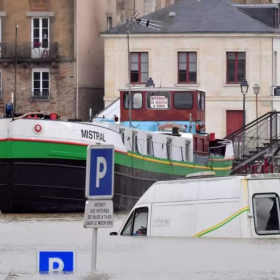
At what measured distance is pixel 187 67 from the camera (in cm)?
6925

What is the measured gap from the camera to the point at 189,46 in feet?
227

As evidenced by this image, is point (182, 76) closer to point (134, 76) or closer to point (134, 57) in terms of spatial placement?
point (134, 76)

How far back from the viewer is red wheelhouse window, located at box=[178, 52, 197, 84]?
69.0m

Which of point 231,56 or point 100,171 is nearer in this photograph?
point 100,171

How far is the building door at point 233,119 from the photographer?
6738cm

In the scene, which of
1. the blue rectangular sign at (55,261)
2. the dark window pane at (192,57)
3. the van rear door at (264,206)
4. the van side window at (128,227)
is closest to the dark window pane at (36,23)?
the dark window pane at (192,57)

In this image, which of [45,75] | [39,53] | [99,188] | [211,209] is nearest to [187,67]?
[45,75]

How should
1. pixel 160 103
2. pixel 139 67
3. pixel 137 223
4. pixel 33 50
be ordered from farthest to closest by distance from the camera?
pixel 139 67 → pixel 33 50 → pixel 160 103 → pixel 137 223

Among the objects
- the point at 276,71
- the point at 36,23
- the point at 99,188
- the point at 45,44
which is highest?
the point at 36,23

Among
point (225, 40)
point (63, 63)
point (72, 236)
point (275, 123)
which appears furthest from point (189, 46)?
point (72, 236)

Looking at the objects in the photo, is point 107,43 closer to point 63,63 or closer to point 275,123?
point 63,63

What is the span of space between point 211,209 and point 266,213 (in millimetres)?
968

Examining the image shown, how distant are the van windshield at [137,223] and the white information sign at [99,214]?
18.3 ft

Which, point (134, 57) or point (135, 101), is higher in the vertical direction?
point (134, 57)
